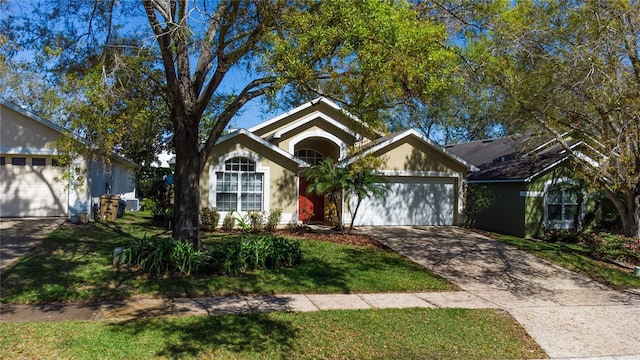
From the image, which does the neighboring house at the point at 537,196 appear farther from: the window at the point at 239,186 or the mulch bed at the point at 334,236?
the window at the point at 239,186

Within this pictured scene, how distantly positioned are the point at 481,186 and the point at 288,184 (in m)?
8.91

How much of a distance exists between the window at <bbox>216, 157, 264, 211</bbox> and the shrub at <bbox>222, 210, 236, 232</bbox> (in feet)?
1.11

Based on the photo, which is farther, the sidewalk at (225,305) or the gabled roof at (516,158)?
the gabled roof at (516,158)

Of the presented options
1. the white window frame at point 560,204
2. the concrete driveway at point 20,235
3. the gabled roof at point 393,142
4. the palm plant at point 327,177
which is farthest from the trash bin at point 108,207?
the white window frame at point 560,204

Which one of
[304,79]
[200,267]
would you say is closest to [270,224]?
[200,267]

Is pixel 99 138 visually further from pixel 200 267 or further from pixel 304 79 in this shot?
pixel 304 79

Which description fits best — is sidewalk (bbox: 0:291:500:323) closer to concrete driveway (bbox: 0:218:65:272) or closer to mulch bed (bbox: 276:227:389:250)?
concrete driveway (bbox: 0:218:65:272)

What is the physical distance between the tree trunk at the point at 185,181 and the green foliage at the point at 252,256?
74 centimetres

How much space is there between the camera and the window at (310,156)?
70.9 ft

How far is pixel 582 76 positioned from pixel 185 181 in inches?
454

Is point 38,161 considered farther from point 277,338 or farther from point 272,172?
point 277,338

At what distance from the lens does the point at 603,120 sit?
47.3 ft

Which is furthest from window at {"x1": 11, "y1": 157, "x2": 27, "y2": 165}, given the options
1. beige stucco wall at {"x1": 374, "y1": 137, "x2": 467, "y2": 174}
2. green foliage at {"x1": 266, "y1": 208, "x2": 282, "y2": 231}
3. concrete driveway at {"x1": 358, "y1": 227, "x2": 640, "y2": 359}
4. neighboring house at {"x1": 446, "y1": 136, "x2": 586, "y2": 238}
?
neighboring house at {"x1": 446, "y1": 136, "x2": 586, "y2": 238}

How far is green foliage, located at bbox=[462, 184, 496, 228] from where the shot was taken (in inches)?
785
